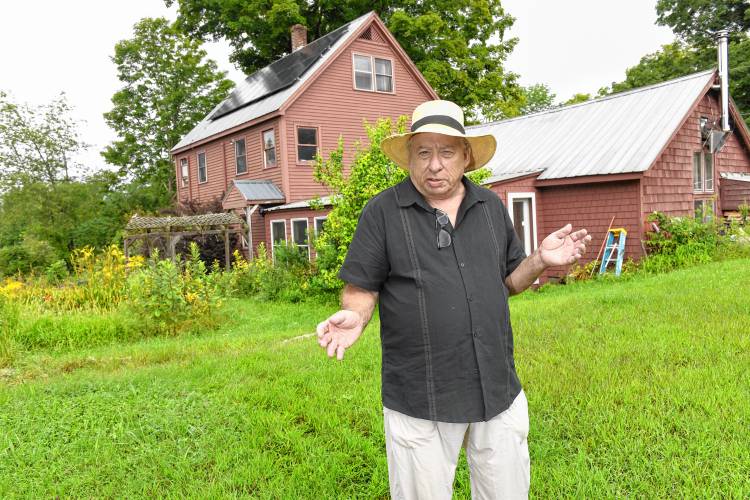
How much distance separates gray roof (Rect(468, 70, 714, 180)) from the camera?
1412 cm

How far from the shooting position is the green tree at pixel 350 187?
35.0 feet

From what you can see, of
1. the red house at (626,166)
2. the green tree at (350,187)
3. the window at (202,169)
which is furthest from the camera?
the window at (202,169)

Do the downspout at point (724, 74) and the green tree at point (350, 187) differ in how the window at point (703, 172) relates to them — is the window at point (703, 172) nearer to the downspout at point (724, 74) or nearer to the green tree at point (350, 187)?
the downspout at point (724, 74)

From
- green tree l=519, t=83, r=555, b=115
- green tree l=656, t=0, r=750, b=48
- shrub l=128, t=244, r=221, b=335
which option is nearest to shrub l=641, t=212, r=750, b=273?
shrub l=128, t=244, r=221, b=335

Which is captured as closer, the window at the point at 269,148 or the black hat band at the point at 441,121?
the black hat band at the point at 441,121

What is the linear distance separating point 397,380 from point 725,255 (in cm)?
1426

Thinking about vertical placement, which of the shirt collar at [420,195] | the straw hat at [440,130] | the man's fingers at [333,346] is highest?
the straw hat at [440,130]

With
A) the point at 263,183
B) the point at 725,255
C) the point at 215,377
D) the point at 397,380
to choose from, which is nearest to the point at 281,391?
the point at 215,377

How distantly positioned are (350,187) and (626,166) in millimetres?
7195

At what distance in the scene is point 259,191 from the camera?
19.3 m

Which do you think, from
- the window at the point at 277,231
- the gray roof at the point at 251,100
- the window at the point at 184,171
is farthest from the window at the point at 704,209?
the window at the point at 184,171

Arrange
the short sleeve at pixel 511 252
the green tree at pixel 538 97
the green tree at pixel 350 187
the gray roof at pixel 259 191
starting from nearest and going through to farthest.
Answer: the short sleeve at pixel 511 252 → the green tree at pixel 350 187 → the gray roof at pixel 259 191 → the green tree at pixel 538 97

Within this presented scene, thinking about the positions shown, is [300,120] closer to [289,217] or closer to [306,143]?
[306,143]

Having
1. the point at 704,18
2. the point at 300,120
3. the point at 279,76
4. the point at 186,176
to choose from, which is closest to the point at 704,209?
the point at 300,120
